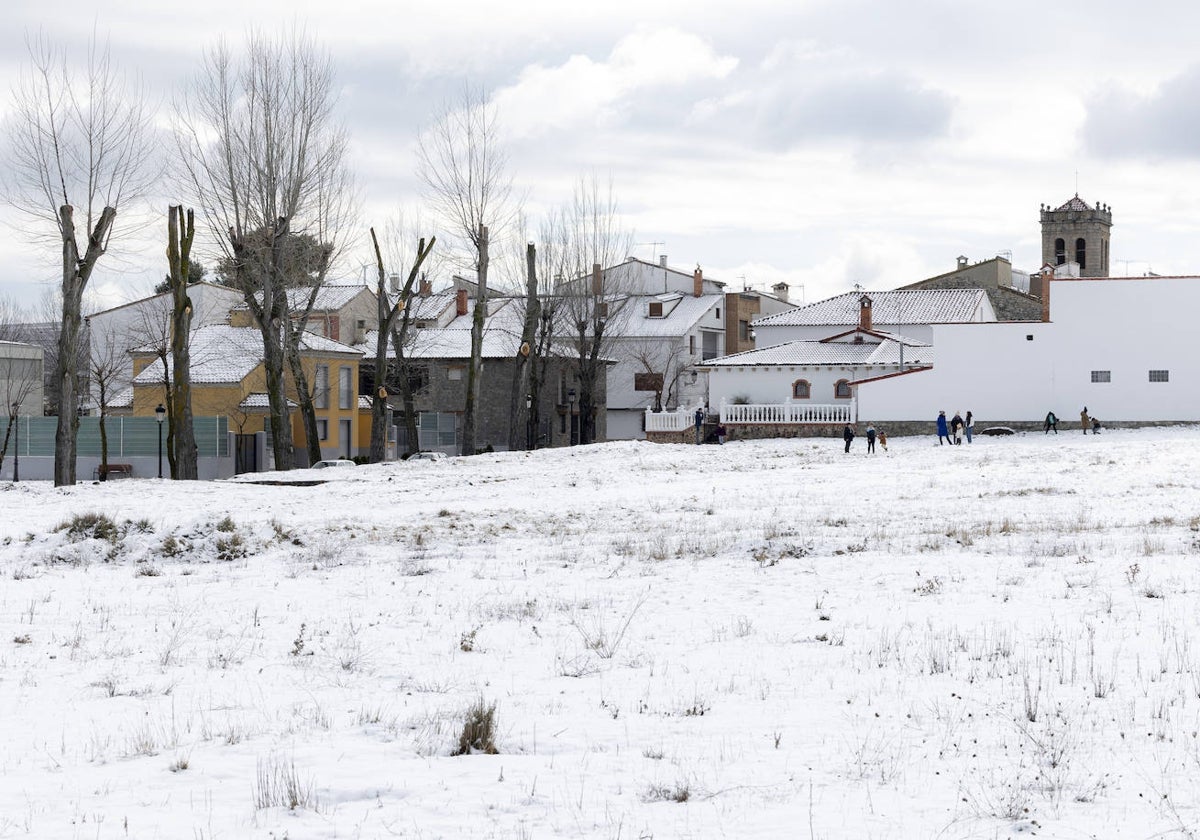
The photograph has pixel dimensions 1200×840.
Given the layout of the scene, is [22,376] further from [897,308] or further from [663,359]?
[897,308]

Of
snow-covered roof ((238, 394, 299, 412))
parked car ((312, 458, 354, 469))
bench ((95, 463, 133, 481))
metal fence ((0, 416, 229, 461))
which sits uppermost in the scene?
snow-covered roof ((238, 394, 299, 412))

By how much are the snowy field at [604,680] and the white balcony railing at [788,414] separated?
4102 cm

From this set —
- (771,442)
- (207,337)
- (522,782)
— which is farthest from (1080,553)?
(207,337)

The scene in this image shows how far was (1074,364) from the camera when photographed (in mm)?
61719

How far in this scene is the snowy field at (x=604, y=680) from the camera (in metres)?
6.95

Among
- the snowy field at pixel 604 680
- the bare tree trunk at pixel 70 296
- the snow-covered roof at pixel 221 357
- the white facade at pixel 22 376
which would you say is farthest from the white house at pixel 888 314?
the snowy field at pixel 604 680

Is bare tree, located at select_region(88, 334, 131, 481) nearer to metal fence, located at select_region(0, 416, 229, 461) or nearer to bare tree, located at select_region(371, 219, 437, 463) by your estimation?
metal fence, located at select_region(0, 416, 229, 461)

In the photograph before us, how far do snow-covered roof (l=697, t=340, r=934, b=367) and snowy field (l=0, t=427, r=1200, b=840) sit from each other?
47110mm

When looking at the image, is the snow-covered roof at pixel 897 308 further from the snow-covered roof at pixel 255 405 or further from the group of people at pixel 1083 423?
the snow-covered roof at pixel 255 405

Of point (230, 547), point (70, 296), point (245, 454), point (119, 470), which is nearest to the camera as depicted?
point (230, 547)

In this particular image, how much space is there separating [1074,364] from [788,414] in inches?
521

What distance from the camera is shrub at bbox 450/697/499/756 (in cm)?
807

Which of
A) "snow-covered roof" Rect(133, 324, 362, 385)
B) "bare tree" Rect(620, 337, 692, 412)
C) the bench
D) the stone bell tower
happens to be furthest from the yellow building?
the stone bell tower

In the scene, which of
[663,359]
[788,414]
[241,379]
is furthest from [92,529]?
[663,359]
